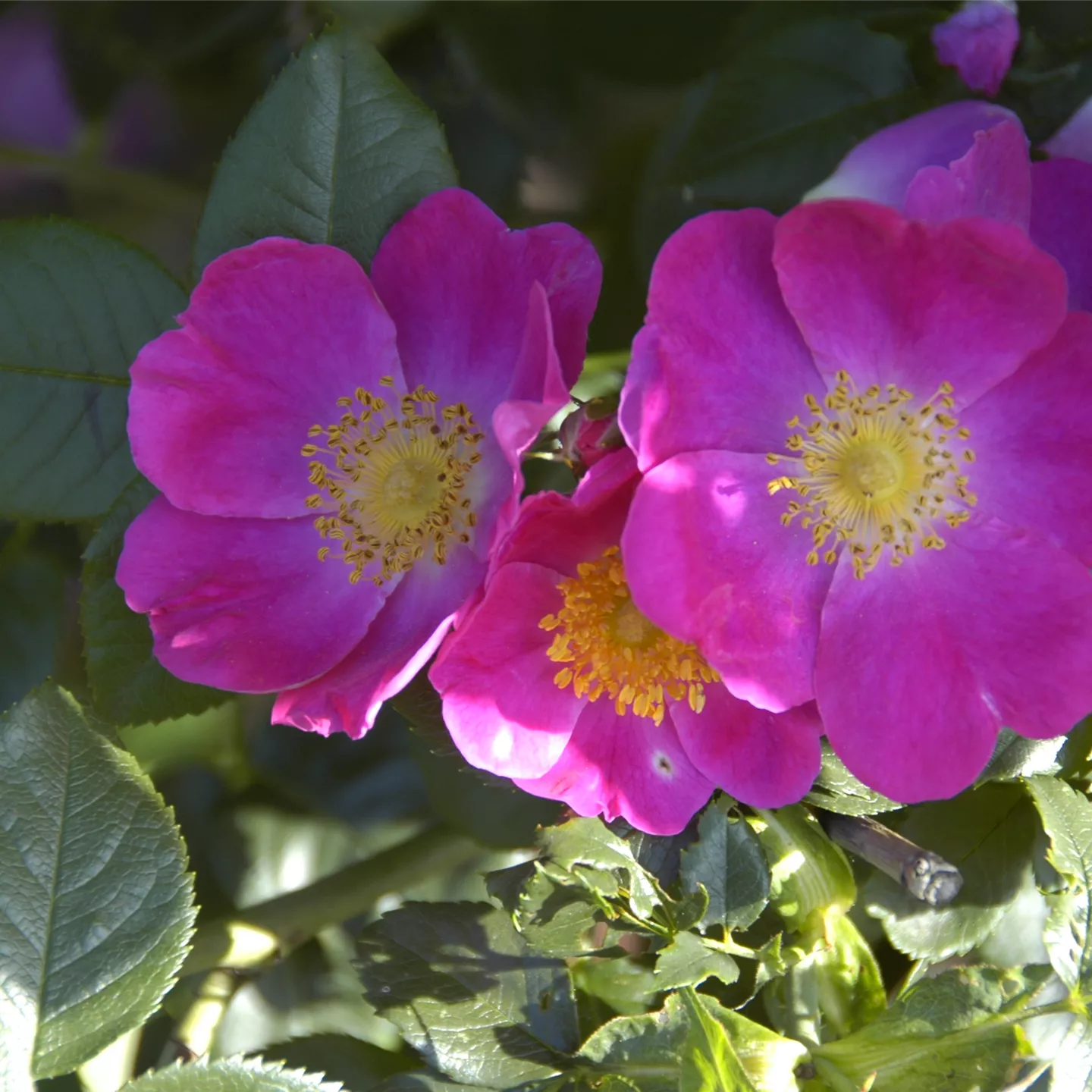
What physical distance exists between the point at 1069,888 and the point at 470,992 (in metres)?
0.50

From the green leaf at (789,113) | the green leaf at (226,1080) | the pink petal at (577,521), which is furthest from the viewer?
the green leaf at (789,113)

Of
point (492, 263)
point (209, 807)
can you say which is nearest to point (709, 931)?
point (492, 263)

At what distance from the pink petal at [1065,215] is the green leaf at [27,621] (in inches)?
46.3

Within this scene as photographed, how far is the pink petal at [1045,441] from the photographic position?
2.74ft

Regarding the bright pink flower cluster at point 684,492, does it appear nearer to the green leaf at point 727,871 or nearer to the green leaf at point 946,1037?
the green leaf at point 727,871

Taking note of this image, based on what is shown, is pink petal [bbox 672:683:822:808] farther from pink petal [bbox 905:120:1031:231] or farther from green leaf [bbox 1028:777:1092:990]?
pink petal [bbox 905:120:1031:231]

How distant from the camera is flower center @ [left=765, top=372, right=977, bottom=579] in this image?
94 centimetres

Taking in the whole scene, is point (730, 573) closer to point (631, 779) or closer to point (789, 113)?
point (631, 779)

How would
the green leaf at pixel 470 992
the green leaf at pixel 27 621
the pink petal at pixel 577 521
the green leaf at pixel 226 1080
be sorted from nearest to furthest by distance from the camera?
the pink petal at pixel 577 521 → the green leaf at pixel 226 1080 → the green leaf at pixel 470 992 → the green leaf at pixel 27 621

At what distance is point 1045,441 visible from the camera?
2.86 feet

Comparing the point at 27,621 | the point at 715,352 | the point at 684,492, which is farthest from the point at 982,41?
the point at 27,621

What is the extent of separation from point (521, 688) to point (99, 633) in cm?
41

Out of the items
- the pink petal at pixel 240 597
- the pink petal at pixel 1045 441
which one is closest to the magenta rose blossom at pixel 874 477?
the pink petal at pixel 1045 441

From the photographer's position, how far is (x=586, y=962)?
1.04 m
